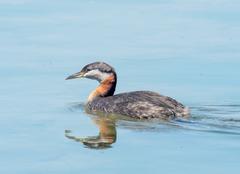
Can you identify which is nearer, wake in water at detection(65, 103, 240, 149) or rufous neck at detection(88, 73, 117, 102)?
wake in water at detection(65, 103, 240, 149)

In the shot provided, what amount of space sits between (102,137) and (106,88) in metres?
2.76

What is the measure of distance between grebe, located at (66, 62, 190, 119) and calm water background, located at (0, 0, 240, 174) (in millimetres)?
246

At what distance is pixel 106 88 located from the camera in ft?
51.7

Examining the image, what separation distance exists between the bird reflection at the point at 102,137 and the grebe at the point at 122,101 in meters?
0.58

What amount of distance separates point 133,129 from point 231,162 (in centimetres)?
229

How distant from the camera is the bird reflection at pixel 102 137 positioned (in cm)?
1256

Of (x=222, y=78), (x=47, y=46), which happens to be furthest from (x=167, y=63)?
(x=47, y=46)

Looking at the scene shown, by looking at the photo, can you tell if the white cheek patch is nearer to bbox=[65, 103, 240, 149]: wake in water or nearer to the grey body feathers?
the grey body feathers

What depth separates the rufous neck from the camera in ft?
50.6

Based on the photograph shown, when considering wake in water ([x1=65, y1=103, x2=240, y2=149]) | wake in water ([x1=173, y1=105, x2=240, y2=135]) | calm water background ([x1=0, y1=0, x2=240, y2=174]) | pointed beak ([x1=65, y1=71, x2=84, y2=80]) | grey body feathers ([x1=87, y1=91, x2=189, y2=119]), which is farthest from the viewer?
pointed beak ([x1=65, y1=71, x2=84, y2=80])

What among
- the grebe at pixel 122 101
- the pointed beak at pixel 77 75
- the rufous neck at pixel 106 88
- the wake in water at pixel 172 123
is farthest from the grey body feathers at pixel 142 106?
the pointed beak at pixel 77 75

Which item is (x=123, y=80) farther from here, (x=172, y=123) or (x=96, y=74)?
(x=172, y=123)

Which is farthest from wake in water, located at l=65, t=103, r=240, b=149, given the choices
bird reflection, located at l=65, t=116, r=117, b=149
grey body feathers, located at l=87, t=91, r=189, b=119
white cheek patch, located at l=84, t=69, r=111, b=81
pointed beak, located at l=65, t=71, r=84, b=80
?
white cheek patch, located at l=84, t=69, r=111, b=81

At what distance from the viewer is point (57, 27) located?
18.6m
